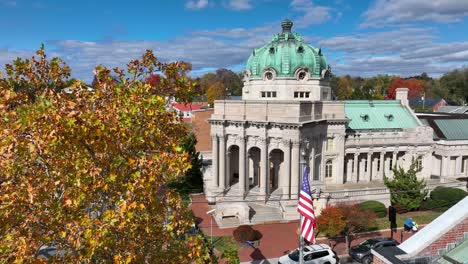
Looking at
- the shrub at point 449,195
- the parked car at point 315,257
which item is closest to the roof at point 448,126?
the shrub at point 449,195

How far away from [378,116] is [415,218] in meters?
16.5

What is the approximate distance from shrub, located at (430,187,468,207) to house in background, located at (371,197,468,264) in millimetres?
30605

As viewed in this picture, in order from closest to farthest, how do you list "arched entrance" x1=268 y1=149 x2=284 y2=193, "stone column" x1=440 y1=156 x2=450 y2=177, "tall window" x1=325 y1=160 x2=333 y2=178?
"arched entrance" x1=268 y1=149 x2=284 y2=193 < "tall window" x1=325 y1=160 x2=333 y2=178 < "stone column" x1=440 y1=156 x2=450 y2=177

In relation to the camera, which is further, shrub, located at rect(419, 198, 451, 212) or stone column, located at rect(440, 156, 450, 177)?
stone column, located at rect(440, 156, 450, 177)

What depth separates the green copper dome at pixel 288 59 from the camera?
140ft

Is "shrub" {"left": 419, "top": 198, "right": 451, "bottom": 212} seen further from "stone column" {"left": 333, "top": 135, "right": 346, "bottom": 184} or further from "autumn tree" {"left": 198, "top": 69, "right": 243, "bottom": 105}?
"autumn tree" {"left": 198, "top": 69, "right": 243, "bottom": 105}

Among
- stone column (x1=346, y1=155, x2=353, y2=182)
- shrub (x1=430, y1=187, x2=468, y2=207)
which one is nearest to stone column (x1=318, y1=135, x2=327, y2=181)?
stone column (x1=346, y1=155, x2=353, y2=182)

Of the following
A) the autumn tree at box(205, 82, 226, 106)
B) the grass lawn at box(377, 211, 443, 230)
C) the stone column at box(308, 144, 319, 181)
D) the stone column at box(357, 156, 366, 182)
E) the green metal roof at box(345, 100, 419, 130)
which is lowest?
the grass lawn at box(377, 211, 443, 230)

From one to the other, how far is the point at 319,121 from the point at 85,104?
32301mm

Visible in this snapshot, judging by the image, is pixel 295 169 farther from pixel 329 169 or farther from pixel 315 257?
pixel 315 257

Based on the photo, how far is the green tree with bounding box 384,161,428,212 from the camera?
119 feet

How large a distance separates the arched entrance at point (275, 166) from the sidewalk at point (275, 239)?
25.9 ft

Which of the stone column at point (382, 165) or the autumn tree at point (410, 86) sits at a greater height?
the autumn tree at point (410, 86)

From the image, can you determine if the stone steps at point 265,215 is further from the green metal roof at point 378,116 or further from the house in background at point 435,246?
the house in background at point 435,246
